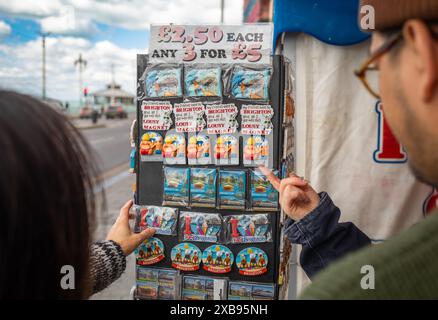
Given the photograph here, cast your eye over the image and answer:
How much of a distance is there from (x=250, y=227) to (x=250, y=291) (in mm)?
348

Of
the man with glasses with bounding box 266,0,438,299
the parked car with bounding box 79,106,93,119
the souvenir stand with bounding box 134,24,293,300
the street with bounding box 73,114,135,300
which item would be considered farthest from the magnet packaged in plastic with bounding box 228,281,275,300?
the parked car with bounding box 79,106,93,119

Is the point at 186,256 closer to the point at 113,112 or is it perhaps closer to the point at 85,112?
the point at 85,112

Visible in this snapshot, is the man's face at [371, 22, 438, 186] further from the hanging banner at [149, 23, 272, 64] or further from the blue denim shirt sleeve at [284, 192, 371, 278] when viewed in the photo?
the hanging banner at [149, 23, 272, 64]

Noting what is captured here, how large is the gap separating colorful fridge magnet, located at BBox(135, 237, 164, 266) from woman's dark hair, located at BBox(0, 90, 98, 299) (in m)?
1.18

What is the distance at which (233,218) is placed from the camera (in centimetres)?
214

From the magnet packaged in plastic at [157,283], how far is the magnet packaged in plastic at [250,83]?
103cm

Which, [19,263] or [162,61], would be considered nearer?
[19,263]

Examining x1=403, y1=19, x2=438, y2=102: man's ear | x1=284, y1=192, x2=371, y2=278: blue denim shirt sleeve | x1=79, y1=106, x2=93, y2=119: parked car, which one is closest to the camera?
x1=403, y1=19, x2=438, y2=102: man's ear

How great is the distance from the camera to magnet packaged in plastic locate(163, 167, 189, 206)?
2.15 metres

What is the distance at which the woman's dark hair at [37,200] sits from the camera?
0.86m

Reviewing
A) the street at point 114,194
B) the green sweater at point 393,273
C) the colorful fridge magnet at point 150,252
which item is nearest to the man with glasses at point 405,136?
the green sweater at point 393,273

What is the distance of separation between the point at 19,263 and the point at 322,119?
7.04 feet
